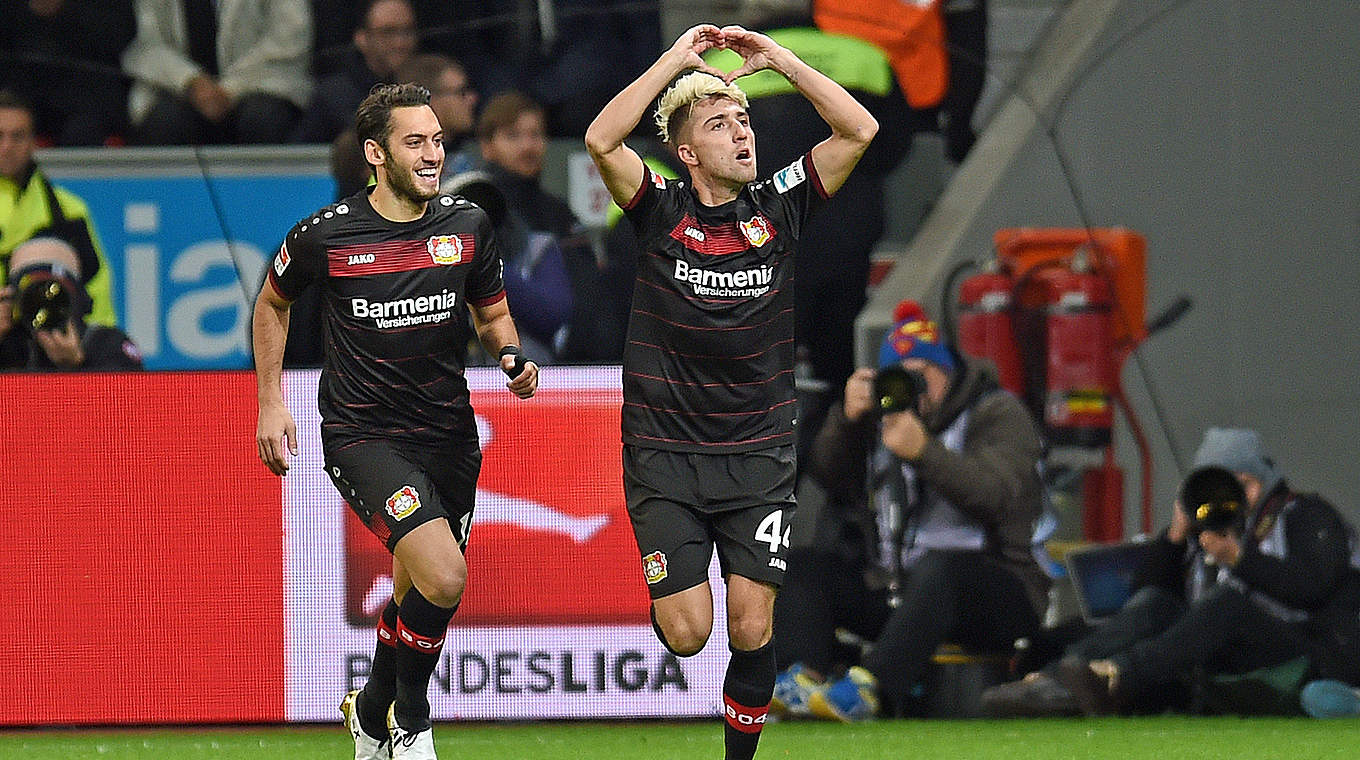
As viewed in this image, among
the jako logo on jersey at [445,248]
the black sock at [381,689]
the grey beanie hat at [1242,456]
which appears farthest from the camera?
the grey beanie hat at [1242,456]

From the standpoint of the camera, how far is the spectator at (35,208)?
30.2 ft

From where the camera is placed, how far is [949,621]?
8219mm

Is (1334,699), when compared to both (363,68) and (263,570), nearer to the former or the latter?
(263,570)

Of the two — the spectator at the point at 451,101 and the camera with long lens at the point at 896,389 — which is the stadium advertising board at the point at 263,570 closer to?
the camera with long lens at the point at 896,389

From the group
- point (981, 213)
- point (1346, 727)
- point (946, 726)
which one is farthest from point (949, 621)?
point (981, 213)

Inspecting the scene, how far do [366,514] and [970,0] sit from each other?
4.55 metres

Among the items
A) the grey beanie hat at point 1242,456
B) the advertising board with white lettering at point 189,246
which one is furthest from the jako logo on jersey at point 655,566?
the advertising board with white lettering at point 189,246

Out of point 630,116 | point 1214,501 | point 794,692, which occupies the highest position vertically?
point 630,116

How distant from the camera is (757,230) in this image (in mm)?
6395

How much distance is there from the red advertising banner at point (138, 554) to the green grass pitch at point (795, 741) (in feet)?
0.54

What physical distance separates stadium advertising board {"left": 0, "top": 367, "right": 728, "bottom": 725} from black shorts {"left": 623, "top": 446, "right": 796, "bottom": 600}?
164 centimetres

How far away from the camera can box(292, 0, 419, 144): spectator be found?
9664 millimetres

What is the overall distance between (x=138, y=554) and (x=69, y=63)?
9.16 feet

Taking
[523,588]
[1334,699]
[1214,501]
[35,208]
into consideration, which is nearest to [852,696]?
[523,588]
